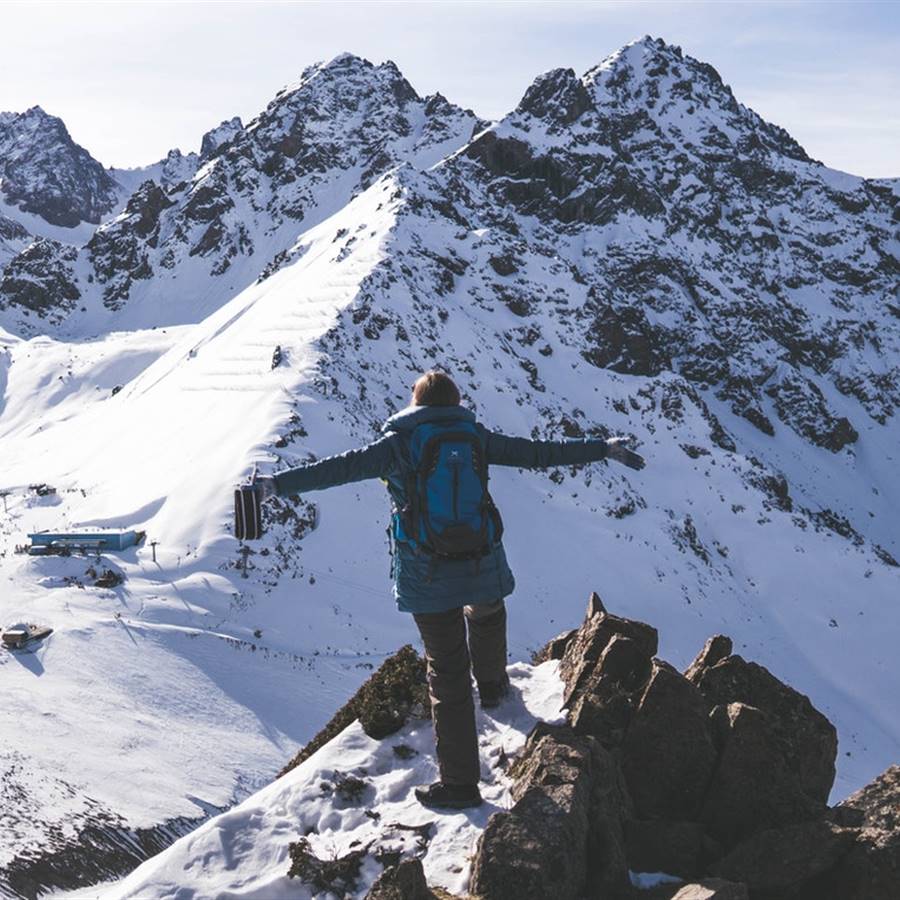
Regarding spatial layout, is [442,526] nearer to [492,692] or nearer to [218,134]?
[492,692]

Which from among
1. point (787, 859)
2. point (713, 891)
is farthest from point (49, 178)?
point (713, 891)

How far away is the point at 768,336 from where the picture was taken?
8350 centimetres

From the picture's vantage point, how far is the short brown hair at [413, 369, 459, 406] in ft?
18.2

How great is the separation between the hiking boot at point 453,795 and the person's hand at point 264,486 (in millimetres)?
2307

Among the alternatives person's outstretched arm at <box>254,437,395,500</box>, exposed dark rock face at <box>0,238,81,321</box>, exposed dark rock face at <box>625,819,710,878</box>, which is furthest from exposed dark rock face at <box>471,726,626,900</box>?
exposed dark rock face at <box>0,238,81,321</box>

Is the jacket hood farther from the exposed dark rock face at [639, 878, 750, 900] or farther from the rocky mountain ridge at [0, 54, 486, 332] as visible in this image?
the rocky mountain ridge at [0, 54, 486, 332]

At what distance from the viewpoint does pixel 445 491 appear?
209 inches

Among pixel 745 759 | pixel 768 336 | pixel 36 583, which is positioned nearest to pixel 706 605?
pixel 36 583

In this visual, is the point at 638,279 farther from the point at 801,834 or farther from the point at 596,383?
the point at 801,834

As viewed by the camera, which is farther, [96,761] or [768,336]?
[768,336]

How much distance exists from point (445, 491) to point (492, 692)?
7.57 ft

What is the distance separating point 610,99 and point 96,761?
10601cm

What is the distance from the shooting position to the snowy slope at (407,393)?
2011 centimetres

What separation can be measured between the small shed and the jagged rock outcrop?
2264 centimetres
